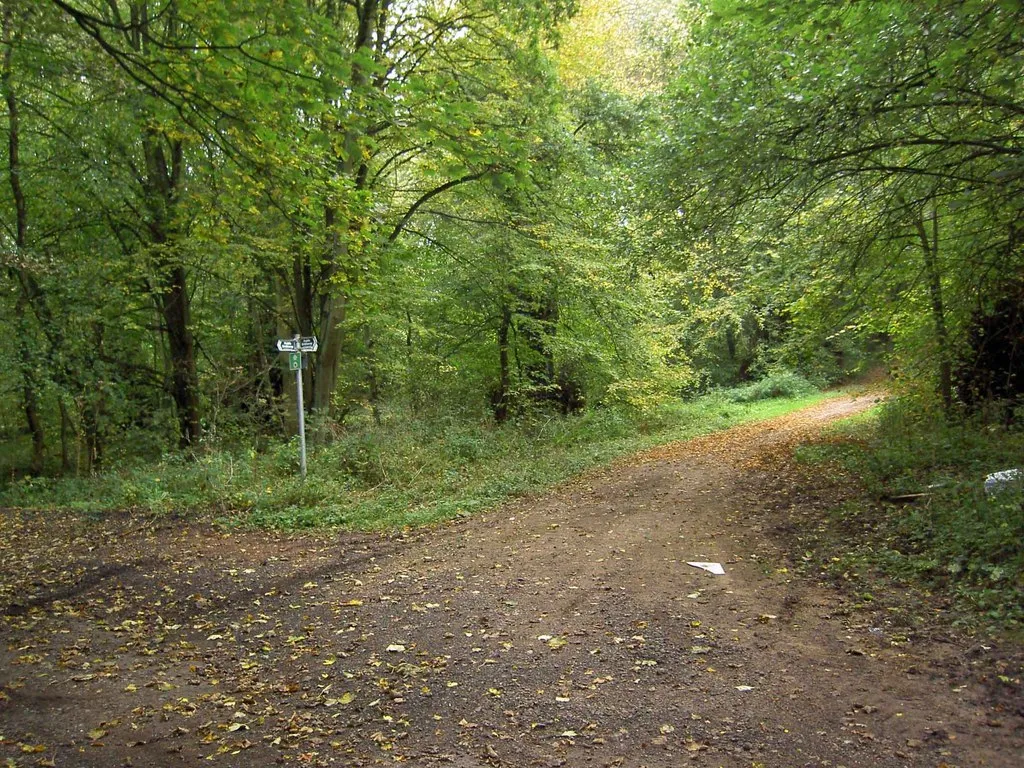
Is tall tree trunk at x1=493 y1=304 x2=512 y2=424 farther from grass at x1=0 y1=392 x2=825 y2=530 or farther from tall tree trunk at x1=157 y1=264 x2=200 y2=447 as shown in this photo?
tall tree trunk at x1=157 y1=264 x2=200 y2=447

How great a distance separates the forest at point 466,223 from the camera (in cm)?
621

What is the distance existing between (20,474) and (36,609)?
1579cm

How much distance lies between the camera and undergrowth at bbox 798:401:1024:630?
4973mm

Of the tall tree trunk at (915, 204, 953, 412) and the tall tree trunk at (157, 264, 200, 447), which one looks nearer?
the tall tree trunk at (915, 204, 953, 412)

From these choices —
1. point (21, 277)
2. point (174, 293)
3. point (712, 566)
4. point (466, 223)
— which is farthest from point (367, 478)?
point (21, 277)

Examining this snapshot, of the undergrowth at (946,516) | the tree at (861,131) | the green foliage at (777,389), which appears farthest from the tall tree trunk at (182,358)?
the green foliage at (777,389)

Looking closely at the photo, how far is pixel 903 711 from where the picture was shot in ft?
11.9

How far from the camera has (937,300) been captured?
10.0m

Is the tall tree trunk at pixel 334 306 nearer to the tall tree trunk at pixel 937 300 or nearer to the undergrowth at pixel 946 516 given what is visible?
the undergrowth at pixel 946 516

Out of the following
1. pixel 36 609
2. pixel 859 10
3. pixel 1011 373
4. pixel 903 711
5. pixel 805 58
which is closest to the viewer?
pixel 903 711

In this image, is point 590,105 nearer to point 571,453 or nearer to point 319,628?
point 571,453

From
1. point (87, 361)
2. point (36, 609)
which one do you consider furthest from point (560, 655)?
point (87, 361)

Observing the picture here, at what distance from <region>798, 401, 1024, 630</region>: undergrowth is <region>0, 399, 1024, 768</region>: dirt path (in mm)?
620

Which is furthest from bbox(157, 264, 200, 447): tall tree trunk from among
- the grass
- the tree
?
the tree
